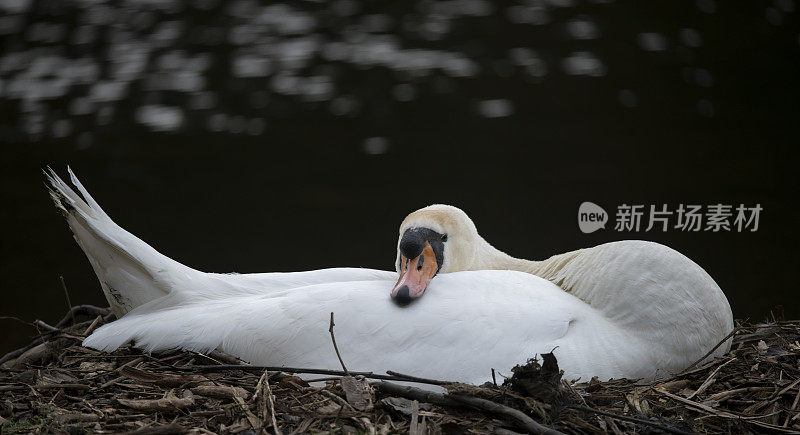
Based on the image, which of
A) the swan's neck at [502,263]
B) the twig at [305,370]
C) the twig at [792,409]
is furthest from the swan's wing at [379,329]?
the twig at [792,409]

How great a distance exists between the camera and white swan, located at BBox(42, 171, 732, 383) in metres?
2.88

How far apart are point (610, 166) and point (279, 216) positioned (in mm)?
3064

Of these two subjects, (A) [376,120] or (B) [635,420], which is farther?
(A) [376,120]

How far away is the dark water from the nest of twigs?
Result: 134 inches

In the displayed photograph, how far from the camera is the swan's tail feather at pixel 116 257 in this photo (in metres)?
3.22

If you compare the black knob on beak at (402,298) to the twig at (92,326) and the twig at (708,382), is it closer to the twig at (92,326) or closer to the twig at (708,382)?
the twig at (708,382)

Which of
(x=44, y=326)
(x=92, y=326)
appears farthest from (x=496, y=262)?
(x=44, y=326)

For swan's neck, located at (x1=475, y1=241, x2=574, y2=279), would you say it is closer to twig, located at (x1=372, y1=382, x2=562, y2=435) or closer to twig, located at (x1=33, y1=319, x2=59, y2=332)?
twig, located at (x1=372, y1=382, x2=562, y2=435)

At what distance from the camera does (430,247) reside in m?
3.45

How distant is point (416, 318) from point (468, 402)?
58 cm

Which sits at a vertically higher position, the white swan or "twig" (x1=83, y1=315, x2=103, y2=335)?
the white swan

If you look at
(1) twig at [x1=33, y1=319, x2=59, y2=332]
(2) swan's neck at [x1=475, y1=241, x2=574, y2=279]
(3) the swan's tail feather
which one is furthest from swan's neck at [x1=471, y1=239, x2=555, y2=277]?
(1) twig at [x1=33, y1=319, x2=59, y2=332]

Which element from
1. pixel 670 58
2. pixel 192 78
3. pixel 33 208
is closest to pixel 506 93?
pixel 670 58

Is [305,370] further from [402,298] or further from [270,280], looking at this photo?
[270,280]
